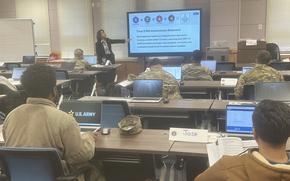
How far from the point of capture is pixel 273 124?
1.50 metres

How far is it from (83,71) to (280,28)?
505 centimetres

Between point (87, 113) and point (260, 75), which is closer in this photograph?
point (87, 113)

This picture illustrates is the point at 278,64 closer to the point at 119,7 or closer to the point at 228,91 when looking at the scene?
the point at 228,91

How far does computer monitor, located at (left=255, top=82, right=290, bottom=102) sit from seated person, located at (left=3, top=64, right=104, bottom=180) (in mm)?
2388

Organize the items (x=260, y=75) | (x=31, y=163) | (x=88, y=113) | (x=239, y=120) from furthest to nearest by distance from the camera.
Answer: (x=260, y=75), (x=88, y=113), (x=239, y=120), (x=31, y=163)

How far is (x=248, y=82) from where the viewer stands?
15.7ft

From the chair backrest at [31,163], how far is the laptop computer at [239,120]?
1.33m

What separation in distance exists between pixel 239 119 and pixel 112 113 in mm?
1181

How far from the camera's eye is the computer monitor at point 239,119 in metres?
2.82

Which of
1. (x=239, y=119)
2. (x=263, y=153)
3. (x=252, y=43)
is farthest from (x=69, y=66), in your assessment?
(x=263, y=153)

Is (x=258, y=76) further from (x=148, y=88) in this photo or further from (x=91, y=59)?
(x=91, y=59)

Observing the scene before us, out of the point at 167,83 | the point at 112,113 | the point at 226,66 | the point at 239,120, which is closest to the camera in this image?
the point at 239,120

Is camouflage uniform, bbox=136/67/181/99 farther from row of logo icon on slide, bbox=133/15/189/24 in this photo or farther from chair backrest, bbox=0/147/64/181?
row of logo icon on slide, bbox=133/15/189/24

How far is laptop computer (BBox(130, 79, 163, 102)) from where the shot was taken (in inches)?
175
